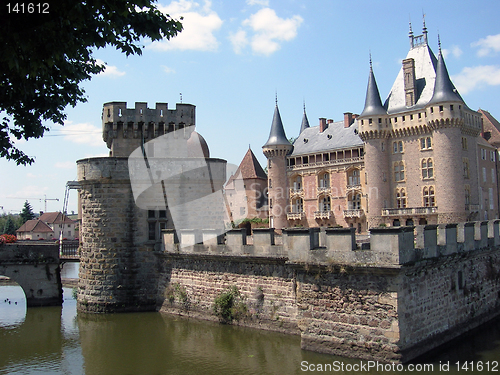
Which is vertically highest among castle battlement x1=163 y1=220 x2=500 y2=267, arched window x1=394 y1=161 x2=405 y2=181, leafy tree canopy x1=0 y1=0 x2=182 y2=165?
arched window x1=394 y1=161 x2=405 y2=181

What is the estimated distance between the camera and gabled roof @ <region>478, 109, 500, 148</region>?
52.0 metres

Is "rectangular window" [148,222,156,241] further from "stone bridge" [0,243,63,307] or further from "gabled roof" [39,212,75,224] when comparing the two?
"gabled roof" [39,212,75,224]

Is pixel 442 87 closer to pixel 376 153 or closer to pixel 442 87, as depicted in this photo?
pixel 442 87

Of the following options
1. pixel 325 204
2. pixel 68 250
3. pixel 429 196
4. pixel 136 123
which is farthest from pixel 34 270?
pixel 325 204

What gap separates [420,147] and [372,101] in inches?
255

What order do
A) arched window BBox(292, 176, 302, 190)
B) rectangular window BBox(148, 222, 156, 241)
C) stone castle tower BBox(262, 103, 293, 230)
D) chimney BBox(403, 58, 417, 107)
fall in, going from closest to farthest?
rectangular window BBox(148, 222, 156, 241) < chimney BBox(403, 58, 417, 107) < stone castle tower BBox(262, 103, 293, 230) < arched window BBox(292, 176, 302, 190)

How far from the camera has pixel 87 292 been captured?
58.2ft

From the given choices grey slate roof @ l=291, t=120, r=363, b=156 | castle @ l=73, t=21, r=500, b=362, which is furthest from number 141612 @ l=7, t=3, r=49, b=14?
grey slate roof @ l=291, t=120, r=363, b=156

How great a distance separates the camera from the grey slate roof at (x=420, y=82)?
→ 1750 inches

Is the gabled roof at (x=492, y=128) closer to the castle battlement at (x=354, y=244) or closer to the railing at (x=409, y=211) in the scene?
the railing at (x=409, y=211)

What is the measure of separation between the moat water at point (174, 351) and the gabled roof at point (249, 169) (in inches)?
1713

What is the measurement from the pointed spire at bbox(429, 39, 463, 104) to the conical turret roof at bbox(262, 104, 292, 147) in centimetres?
1841

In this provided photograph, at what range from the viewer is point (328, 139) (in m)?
53.7

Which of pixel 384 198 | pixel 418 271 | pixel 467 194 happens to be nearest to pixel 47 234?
pixel 384 198
